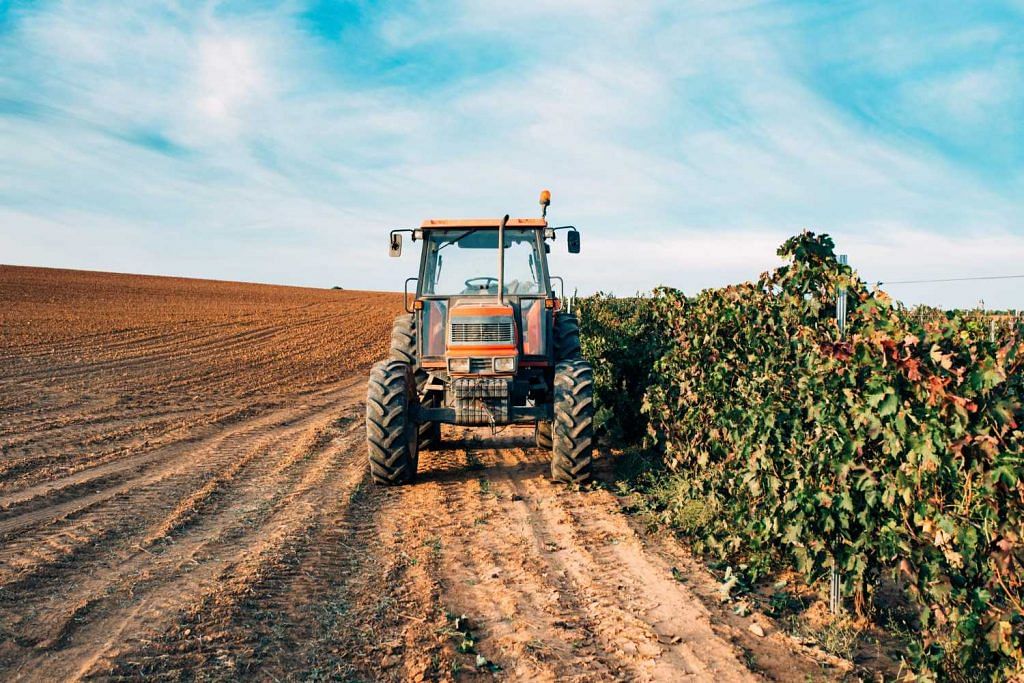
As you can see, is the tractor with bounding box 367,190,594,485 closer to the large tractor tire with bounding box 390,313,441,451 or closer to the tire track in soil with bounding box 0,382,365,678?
the large tractor tire with bounding box 390,313,441,451

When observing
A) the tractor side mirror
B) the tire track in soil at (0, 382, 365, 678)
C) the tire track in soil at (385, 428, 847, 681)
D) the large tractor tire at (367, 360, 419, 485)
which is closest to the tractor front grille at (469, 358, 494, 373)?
the large tractor tire at (367, 360, 419, 485)

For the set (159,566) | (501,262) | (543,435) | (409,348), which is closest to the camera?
(159,566)

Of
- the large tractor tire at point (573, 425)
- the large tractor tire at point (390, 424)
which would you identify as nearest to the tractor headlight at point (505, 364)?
the large tractor tire at point (573, 425)

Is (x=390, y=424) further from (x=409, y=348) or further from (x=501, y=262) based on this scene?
(x=501, y=262)

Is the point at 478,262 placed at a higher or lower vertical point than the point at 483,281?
higher

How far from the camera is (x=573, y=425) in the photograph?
6.77m

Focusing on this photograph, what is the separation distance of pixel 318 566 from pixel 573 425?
272 cm

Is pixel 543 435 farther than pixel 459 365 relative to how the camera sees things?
Yes

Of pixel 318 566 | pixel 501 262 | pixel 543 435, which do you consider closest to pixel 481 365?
pixel 501 262

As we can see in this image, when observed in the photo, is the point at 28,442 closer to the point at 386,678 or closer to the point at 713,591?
the point at 386,678

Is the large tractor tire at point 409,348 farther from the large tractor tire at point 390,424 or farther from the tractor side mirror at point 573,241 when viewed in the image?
the tractor side mirror at point 573,241

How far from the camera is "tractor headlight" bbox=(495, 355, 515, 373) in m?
7.19

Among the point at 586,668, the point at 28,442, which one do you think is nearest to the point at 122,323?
the point at 28,442

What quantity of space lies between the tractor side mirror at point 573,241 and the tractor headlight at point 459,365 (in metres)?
1.59
